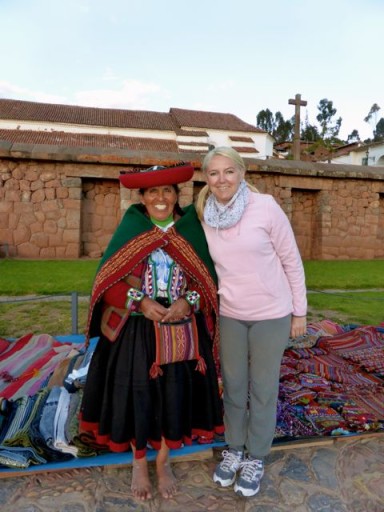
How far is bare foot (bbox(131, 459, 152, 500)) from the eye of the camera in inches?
82.4

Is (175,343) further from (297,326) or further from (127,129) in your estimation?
(127,129)

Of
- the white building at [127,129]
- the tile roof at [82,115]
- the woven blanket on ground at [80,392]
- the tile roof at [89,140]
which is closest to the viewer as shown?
the woven blanket on ground at [80,392]

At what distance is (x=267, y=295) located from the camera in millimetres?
2045

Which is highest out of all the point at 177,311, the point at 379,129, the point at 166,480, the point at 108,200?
the point at 379,129

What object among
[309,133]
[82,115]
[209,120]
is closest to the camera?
[82,115]

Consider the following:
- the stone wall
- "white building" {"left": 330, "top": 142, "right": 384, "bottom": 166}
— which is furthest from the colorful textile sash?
"white building" {"left": 330, "top": 142, "right": 384, "bottom": 166}

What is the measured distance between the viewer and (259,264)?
2.01m

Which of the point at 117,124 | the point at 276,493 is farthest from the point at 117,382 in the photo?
the point at 117,124

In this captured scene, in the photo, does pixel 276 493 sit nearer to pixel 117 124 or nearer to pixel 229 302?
pixel 229 302

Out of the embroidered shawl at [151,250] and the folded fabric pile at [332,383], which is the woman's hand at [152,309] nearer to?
the embroidered shawl at [151,250]

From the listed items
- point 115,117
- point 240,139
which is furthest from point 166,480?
point 240,139

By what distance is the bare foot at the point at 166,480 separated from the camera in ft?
6.98

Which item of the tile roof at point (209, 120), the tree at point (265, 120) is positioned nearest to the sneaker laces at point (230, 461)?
the tile roof at point (209, 120)

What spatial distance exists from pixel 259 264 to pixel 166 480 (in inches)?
48.9
